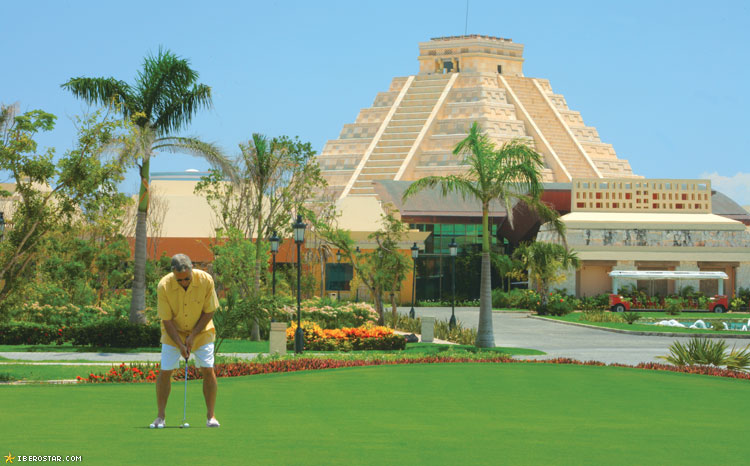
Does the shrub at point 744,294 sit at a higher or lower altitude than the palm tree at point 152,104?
lower

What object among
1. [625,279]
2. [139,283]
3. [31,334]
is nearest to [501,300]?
[625,279]

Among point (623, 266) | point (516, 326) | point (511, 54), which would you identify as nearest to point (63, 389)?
point (516, 326)

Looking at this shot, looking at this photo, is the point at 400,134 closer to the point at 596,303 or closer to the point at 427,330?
the point at 596,303

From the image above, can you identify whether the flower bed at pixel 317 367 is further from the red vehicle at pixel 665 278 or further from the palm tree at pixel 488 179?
the red vehicle at pixel 665 278

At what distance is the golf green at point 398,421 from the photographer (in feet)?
26.4

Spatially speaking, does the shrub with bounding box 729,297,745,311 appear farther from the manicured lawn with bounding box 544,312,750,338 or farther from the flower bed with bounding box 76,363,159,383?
the flower bed with bounding box 76,363,159,383

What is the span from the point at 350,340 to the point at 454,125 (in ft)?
205

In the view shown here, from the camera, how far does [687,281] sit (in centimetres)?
5797

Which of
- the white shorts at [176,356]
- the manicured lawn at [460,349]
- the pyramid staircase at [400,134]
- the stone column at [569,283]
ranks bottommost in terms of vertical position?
the manicured lawn at [460,349]

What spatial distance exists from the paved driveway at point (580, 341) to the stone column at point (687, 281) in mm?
16094

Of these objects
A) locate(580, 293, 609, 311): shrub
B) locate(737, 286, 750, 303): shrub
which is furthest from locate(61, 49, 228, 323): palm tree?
locate(737, 286, 750, 303): shrub

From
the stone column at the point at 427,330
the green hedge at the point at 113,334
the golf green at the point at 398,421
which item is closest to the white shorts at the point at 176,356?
the golf green at the point at 398,421

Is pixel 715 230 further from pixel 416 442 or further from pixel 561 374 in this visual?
pixel 416 442

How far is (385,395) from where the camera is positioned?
1373 centimetres
